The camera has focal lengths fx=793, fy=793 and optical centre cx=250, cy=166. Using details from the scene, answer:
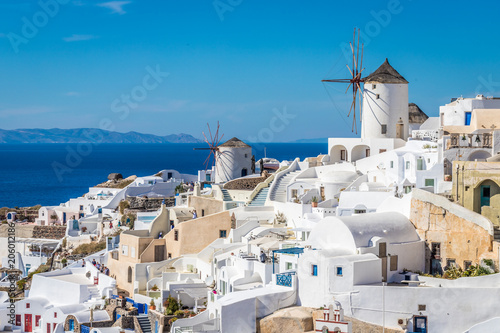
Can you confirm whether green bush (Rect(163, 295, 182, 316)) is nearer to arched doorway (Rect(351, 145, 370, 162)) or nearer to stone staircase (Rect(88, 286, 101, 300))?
stone staircase (Rect(88, 286, 101, 300))

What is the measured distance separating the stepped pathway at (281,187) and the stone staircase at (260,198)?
61 centimetres

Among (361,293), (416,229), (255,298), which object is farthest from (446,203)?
(255,298)

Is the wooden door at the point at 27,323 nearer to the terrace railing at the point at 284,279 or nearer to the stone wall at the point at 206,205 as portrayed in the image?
the stone wall at the point at 206,205

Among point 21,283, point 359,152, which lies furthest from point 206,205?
point 21,283

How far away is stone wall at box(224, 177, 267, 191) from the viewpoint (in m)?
41.2

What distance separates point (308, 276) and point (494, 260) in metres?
5.72

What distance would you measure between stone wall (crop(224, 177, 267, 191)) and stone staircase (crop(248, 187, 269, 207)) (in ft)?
6.26

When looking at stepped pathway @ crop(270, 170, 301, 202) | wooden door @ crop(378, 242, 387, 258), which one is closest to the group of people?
stepped pathway @ crop(270, 170, 301, 202)

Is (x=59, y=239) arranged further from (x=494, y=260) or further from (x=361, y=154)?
(x=494, y=260)

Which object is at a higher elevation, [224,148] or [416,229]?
[224,148]

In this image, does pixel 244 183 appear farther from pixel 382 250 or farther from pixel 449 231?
pixel 449 231

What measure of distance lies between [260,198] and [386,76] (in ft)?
28.1

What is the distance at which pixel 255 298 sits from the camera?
2480 cm

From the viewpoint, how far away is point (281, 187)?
38.3 meters
